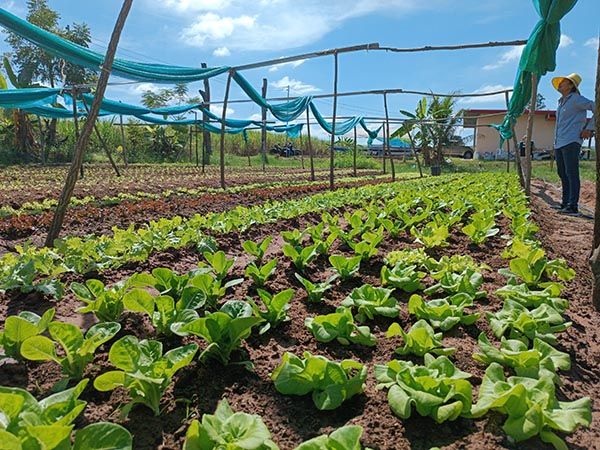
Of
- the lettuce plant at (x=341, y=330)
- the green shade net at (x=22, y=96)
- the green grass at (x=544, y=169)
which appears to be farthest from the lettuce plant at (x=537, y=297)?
the green grass at (x=544, y=169)

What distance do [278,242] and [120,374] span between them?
3231 millimetres

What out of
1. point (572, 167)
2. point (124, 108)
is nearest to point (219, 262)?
point (572, 167)

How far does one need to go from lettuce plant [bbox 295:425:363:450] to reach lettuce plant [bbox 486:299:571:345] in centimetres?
108

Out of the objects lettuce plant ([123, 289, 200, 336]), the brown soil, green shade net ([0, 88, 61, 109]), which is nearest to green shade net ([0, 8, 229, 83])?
green shade net ([0, 88, 61, 109])

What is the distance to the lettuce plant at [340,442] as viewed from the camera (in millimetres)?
1140

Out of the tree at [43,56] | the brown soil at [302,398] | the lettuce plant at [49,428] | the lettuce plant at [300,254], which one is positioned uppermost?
the tree at [43,56]

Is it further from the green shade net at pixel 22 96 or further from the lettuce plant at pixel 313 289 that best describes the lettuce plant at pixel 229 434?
the green shade net at pixel 22 96

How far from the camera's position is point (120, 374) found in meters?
1.46

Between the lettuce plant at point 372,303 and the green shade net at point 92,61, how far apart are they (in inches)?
197

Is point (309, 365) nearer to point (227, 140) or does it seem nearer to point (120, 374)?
point (120, 374)

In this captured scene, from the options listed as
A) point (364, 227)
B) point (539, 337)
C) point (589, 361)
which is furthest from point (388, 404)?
point (364, 227)

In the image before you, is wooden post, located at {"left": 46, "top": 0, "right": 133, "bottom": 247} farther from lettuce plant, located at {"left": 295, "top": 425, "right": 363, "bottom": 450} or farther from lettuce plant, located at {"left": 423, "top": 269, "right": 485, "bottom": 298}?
lettuce plant, located at {"left": 295, "top": 425, "right": 363, "bottom": 450}

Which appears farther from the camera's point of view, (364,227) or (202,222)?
(202,222)

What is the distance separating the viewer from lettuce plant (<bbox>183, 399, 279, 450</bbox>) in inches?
45.1
